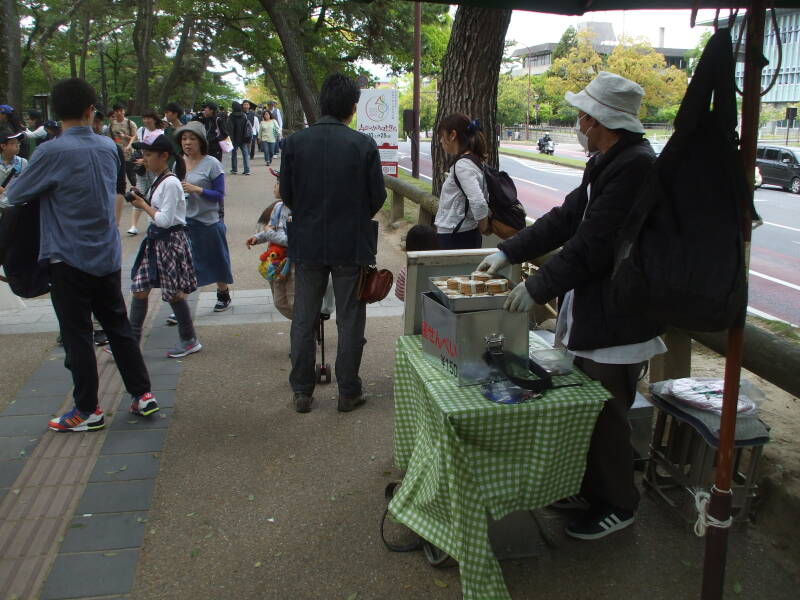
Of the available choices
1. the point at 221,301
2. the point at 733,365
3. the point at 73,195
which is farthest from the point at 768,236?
the point at 73,195

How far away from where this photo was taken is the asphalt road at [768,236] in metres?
9.66

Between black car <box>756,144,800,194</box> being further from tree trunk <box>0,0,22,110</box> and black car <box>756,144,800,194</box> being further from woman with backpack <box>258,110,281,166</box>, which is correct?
tree trunk <box>0,0,22,110</box>

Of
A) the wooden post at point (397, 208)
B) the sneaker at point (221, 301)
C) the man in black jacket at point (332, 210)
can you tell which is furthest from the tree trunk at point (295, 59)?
the man in black jacket at point (332, 210)

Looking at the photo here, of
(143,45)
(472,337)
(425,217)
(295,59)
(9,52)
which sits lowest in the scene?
(425,217)

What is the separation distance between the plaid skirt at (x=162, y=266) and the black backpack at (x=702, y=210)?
3792mm

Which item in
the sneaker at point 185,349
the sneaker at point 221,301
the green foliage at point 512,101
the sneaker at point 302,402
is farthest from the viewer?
the green foliage at point 512,101

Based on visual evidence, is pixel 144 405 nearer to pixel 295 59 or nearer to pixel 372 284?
pixel 372 284

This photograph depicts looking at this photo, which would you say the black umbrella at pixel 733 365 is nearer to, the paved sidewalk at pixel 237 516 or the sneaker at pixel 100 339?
the paved sidewalk at pixel 237 516

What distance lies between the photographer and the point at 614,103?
9.04ft

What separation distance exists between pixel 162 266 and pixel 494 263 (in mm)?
2923

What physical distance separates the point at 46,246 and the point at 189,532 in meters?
1.73

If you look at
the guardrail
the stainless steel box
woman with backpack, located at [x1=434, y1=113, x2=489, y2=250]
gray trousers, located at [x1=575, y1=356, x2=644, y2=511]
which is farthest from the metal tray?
woman with backpack, located at [x1=434, y1=113, x2=489, y2=250]

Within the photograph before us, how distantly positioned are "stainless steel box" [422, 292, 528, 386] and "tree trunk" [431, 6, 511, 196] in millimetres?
4647

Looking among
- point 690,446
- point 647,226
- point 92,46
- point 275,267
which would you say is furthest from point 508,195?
point 92,46
